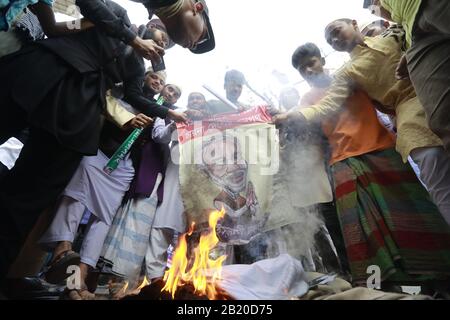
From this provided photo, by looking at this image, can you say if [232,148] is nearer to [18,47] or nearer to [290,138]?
[290,138]

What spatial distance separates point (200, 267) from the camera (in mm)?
2393

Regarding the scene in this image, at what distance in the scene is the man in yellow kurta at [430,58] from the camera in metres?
1.65

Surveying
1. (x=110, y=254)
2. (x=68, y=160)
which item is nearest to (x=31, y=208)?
(x=68, y=160)

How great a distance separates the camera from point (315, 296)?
2064 mm

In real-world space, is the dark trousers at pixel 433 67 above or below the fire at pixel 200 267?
above

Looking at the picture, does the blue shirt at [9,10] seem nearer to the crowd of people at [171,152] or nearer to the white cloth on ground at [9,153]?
the crowd of people at [171,152]

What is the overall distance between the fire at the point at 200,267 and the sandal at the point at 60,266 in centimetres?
65

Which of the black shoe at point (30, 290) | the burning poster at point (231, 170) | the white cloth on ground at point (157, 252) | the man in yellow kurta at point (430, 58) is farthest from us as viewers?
the burning poster at point (231, 170)

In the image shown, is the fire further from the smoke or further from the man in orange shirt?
the man in orange shirt

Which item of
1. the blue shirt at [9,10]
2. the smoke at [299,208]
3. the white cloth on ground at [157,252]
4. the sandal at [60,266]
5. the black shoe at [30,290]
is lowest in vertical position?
the black shoe at [30,290]

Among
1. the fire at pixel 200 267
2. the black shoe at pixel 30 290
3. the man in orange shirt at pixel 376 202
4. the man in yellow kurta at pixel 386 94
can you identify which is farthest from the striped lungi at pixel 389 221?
the black shoe at pixel 30 290

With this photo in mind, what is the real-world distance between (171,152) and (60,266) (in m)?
1.52

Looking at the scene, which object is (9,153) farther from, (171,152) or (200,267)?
(200,267)

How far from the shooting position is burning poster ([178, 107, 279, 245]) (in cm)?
280
